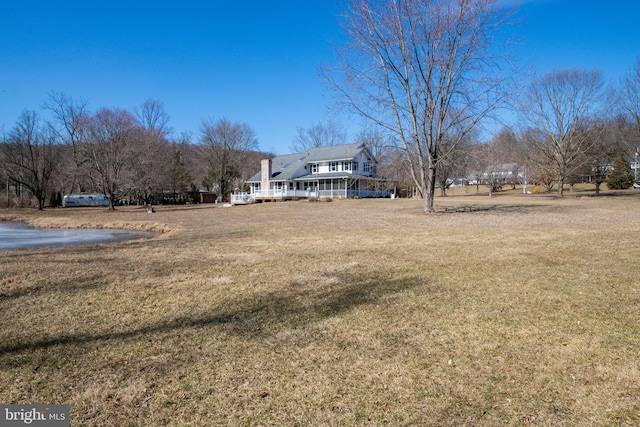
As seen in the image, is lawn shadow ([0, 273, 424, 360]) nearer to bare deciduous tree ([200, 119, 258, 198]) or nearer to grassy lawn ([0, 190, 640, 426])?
grassy lawn ([0, 190, 640, 426])

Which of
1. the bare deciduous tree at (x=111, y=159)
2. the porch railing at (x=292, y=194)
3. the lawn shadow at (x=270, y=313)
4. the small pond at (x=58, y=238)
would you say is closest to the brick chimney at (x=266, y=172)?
the porch railing at (x=292, y=194)

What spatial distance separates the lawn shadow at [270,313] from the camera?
387 centimetres

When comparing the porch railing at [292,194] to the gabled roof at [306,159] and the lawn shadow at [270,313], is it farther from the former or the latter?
the lawn shadow at [270,313]

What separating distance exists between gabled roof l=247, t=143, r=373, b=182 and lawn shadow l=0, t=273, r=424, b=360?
36.8m

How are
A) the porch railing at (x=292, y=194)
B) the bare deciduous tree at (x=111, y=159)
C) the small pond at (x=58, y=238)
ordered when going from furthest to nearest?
the porch railing at (x=292, y=194) → the bare deciduous tree at (x=111, y=159) → the small pond at (x=58, y=238)

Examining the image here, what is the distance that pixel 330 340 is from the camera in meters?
3.79

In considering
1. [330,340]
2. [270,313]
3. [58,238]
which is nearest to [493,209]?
[270,313]

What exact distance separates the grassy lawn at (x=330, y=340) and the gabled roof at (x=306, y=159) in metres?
36.3

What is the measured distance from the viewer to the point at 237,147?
58719mm

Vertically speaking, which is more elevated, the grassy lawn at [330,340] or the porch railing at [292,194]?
the porch railing at [292,194]

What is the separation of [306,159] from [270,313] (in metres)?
42.8

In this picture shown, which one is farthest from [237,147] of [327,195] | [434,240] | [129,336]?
[129,336]

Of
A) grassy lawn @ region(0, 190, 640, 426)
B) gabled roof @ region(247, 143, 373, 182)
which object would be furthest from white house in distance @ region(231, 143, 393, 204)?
grassy lawn @ region(0, 190, 640, 426)

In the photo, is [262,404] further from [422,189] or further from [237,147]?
[237,147]
